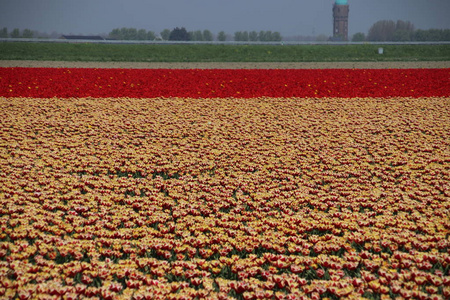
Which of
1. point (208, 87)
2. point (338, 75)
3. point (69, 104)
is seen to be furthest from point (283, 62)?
point (69, 104)

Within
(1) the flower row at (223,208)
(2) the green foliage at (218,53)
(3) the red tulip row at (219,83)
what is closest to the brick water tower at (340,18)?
(2) the green foliage at (218,53)

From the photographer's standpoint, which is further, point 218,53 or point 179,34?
point 179,34

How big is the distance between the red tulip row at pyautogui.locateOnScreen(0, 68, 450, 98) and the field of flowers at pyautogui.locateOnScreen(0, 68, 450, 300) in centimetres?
213

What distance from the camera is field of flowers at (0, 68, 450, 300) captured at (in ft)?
12.6

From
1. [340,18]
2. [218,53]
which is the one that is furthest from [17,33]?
[340,18]

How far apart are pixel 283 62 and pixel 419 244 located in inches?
1171

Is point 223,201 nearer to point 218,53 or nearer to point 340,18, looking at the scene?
point 218,53

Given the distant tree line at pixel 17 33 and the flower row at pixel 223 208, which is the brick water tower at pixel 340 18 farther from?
the flower row at pixel 223 208

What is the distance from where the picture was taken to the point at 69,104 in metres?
12.8

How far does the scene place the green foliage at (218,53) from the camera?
34562 mm

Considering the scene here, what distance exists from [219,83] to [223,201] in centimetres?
1204

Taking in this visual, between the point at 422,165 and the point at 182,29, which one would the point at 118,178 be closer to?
the point at 422,165

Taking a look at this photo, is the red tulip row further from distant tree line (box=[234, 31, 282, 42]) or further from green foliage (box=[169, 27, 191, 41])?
distant tree line (box=[234, 31, 282, 42])

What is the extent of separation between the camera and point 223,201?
5793 millimetres
